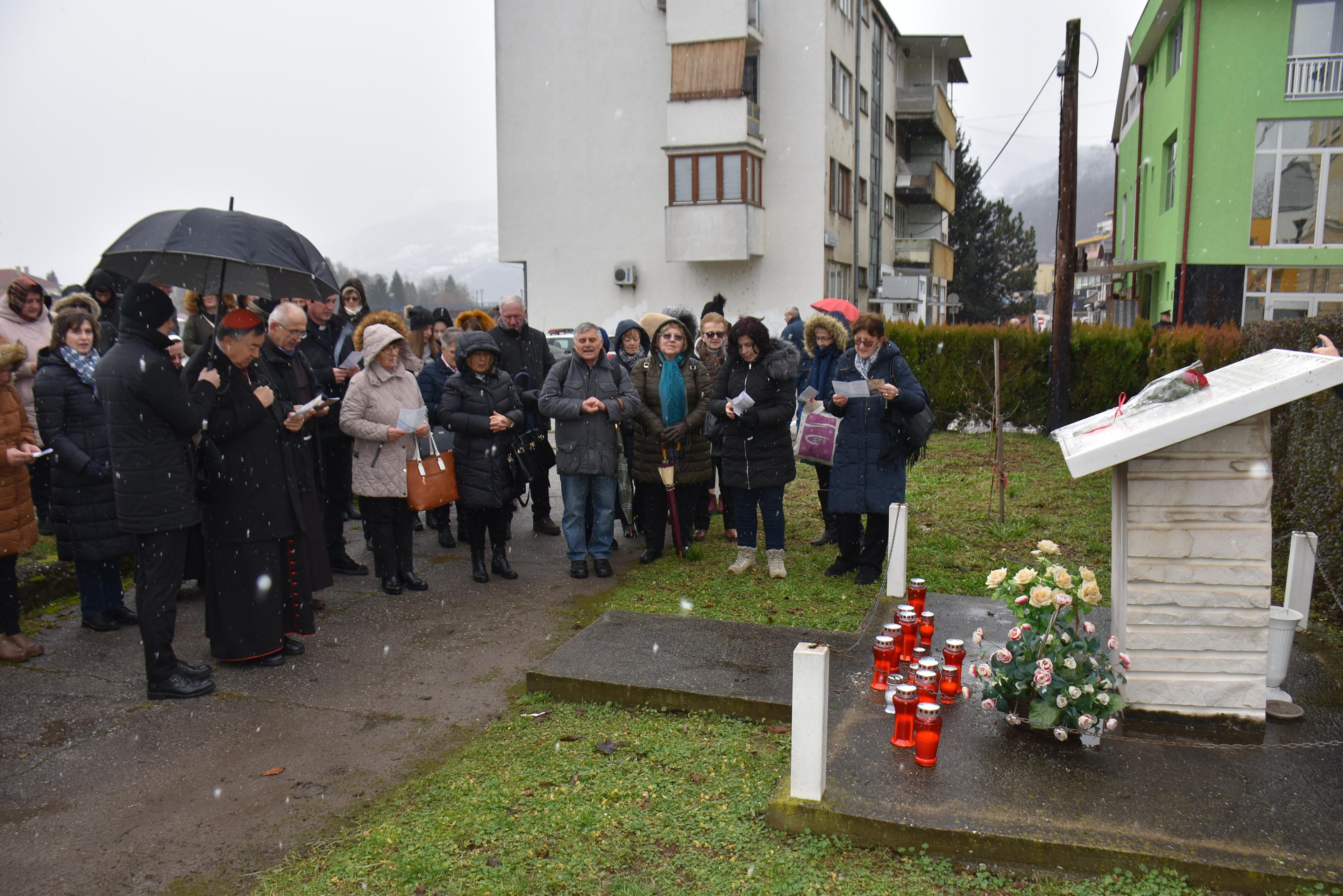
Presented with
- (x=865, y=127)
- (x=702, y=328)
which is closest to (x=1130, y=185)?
(x=865, y=127)

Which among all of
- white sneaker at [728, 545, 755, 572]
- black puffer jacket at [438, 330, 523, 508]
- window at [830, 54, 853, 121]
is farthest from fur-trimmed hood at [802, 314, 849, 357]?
window at [830, 54, 853, 121]

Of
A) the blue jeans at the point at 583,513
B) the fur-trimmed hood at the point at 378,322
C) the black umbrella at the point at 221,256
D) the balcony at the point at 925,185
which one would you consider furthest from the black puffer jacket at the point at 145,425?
the balcony at the point at 925,185

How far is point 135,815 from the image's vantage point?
3.92m

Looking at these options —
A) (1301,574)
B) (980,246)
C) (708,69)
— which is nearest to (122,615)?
(1301,574)

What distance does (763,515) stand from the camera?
7191 mm

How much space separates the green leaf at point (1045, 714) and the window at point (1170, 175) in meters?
21.1

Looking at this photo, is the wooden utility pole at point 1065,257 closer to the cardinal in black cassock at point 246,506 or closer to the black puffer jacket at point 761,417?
the black puffer jacket at point 761,417

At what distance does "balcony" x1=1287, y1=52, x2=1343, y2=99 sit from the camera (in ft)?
62.3

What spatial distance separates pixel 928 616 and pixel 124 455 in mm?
4385

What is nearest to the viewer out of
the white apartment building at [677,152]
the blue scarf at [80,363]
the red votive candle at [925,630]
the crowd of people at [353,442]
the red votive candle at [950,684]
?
the red votive candle at [950,684]

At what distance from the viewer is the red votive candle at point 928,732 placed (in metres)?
3.77

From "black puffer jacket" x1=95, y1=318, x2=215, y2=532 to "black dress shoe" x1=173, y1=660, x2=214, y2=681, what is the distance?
2.61 feet

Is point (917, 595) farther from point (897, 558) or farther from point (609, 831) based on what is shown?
point (609, 831)

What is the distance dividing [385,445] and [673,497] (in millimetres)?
2369
